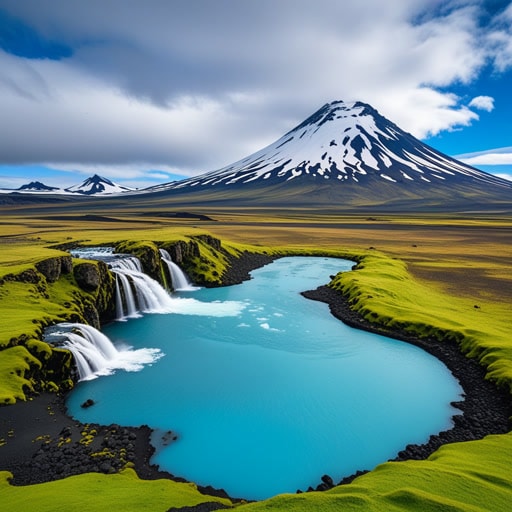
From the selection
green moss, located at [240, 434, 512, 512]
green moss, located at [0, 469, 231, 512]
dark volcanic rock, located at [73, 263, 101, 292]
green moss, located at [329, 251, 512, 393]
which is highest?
dark volcanic rock, located at [73, 263, 101, 292]

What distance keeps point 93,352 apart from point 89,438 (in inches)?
365

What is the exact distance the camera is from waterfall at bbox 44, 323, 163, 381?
81.2 ft

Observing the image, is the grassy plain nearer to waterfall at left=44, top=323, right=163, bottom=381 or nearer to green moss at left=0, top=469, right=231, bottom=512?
green moss at left=0, top=469, right=231, bottom=512

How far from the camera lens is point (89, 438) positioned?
18.0 m

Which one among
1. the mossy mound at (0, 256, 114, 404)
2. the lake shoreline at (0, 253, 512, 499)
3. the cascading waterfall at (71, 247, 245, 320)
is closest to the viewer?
the lake shoreline at (0, 253, 512, 499)

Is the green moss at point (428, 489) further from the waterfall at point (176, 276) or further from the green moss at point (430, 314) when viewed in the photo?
the waterfall at point (176, 276)

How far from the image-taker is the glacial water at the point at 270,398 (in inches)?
699

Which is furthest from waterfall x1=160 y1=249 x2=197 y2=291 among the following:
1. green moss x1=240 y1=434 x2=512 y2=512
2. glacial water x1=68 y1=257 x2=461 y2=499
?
green moss x1=240 y1=434 x2=512 y2=512

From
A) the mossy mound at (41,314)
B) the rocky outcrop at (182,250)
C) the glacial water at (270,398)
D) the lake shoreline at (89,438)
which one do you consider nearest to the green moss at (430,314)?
the lake shoreline at (89,438)

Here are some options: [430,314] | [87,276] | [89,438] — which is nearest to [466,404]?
[430,314]

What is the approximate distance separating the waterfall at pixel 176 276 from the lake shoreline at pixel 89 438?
30.8 metres

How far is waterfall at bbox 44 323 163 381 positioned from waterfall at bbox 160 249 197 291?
21.8 meters

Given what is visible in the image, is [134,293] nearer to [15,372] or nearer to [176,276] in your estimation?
[176,276]

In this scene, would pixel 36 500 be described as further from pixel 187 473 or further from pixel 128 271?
pixel 128 271
